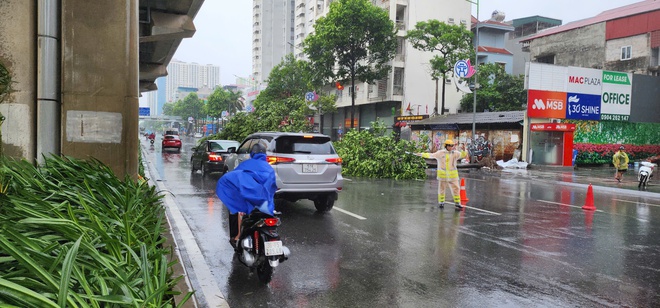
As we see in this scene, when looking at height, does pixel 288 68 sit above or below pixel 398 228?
above

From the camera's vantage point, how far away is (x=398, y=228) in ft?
28.7

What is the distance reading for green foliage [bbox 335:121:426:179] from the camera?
20156mm

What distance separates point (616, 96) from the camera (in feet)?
104

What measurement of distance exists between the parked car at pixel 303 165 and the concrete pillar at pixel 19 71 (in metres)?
4.03

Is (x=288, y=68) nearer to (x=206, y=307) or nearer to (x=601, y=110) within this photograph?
(x=601, y=110)

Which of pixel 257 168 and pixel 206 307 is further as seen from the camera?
pixel 257 168

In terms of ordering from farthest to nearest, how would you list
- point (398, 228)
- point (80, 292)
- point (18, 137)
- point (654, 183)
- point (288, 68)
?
1. point (288, 68)
2. point (654, 183)
3. point (398, 228)
4. point (18, 137)
5. point (80, 292)

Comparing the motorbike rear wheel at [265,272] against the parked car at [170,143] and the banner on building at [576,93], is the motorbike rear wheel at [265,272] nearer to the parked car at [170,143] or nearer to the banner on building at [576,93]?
the banner on building at [576,93]

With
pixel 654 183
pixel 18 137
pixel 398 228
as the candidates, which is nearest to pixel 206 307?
pixel 18 137

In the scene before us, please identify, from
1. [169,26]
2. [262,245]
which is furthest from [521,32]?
[262,245]

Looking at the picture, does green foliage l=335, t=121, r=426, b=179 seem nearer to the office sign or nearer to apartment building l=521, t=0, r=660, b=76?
the office sign

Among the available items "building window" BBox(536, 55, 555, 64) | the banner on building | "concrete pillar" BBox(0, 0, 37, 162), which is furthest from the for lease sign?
"concrete pillar" BBox(0, 0, 37, 162)

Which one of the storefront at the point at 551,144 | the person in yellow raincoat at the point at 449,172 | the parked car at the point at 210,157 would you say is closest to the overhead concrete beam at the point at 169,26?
the parked car at the point at 210,157

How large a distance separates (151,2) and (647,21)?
38.0 m
